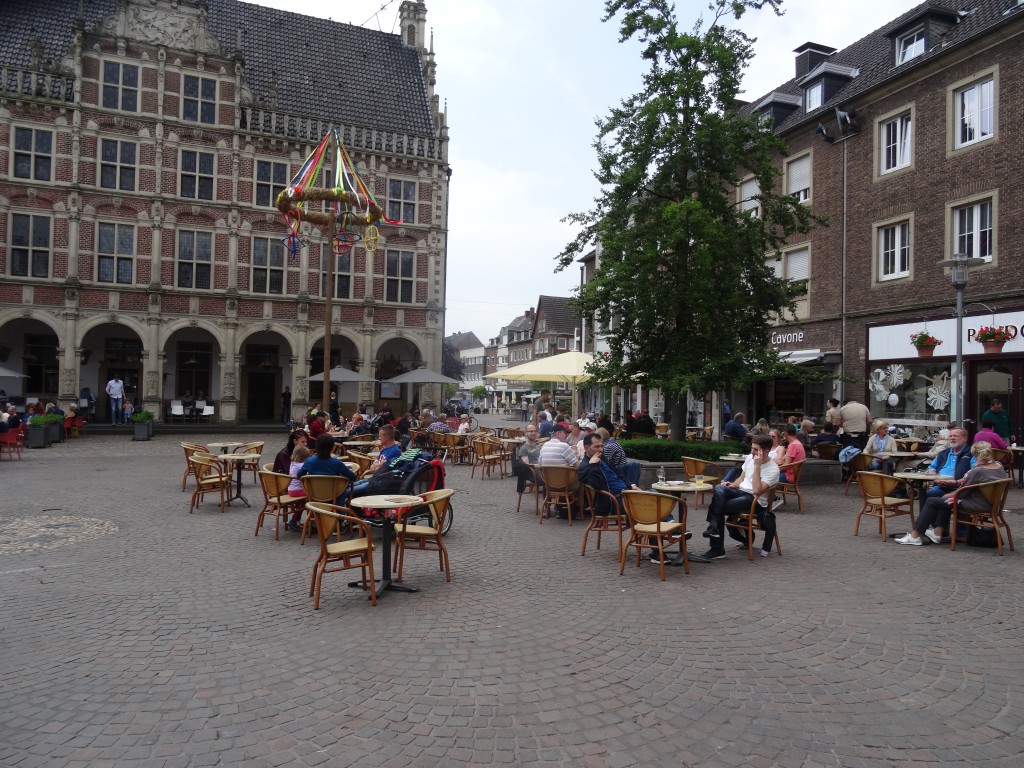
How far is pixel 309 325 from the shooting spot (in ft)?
96.9

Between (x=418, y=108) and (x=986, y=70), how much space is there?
933 inches

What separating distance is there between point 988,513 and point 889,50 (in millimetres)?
19202

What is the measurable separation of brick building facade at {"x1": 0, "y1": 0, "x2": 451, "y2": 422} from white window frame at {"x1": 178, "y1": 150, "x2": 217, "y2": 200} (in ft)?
0.21

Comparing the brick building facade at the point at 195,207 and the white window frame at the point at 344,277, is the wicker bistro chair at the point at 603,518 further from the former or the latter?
the white window frame at the point at 344,277

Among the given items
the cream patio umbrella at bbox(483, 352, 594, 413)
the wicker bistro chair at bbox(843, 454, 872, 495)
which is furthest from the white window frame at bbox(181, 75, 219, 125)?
the wicker bistro chair at bbox(843, 454, 872, 495)

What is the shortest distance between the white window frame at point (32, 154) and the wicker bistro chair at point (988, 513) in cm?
3041

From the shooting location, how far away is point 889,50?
70.2ft

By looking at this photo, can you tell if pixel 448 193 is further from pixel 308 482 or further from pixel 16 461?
pixel 308 482

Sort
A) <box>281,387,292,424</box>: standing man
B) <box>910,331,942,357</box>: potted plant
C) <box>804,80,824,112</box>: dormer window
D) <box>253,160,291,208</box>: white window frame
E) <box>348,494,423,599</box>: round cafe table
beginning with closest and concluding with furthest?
<box>348,494,423,599</box>: round cafe table → <box>910,331,942,357</box>: potted plant → <box>804,80,824,112</box>: dormer window → <box>253,160,291,208</box>: white window frame → <box>281,387,292,424</box>: standing man

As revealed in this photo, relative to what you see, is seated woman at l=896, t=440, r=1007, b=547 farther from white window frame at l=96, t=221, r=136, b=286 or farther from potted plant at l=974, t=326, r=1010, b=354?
white window frame at l=96, t=221, r=136, b=286

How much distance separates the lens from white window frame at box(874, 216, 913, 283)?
18.4m

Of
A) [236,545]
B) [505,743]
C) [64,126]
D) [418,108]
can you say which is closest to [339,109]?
[418,108]

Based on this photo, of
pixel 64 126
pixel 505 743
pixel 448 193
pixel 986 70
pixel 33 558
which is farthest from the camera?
pixel 448 193

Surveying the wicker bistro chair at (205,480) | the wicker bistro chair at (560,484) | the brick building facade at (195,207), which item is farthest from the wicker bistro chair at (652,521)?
the brick building facade at (195,207)
